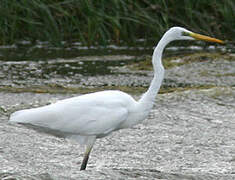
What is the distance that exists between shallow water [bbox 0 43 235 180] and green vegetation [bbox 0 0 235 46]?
65cm

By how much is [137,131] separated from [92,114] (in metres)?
1.40

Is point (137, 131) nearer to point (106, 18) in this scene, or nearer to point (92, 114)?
point (92, 114)

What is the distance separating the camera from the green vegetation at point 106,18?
26.5 feet

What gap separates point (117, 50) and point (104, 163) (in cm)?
479

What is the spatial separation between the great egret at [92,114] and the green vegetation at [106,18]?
425 cm

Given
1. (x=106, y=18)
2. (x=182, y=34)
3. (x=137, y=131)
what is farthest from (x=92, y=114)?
(x=106, y=18)

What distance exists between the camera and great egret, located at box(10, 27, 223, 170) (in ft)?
12.2

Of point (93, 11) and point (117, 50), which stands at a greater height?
point (93, 11)

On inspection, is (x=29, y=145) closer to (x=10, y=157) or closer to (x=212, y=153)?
(x=10, y=157)

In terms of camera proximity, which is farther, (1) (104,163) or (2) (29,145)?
(2) (29,145)

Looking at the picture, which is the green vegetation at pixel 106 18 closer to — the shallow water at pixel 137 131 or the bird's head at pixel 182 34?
the shallow water at pixel 137 131

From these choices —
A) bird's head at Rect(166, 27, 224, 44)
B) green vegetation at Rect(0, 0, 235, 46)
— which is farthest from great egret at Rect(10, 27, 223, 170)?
green vegetation at Rect(0, 0, 235, 46)

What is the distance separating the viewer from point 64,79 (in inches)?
274

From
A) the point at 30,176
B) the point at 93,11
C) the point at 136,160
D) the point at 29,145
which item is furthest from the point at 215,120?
the point at 93,11
